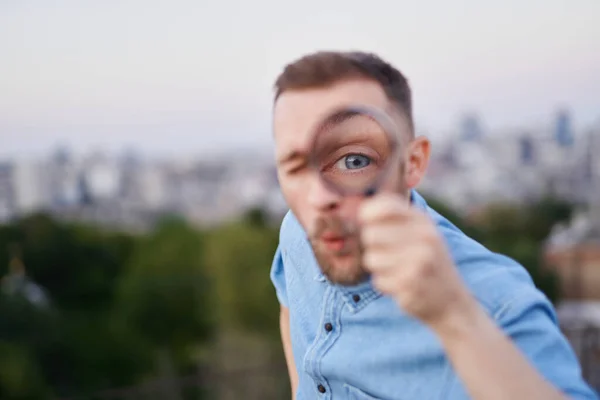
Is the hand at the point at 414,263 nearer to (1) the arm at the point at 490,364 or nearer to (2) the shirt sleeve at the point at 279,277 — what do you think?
(1) the arm at the point at 490,364

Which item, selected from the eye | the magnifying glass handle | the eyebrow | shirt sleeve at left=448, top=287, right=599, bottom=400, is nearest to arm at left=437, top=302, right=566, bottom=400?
shirt sleeve at left=448, top=287, right=599, bottom=400

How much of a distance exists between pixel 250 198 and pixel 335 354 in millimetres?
31682

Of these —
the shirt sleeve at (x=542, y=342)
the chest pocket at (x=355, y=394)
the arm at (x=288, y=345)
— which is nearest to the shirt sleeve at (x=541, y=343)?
the shirt sleeve at (x=542, y=342)

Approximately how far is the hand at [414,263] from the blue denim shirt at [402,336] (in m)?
0.22

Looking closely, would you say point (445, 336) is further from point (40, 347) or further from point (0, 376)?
point (40, 347)

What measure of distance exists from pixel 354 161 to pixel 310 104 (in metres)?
0.15

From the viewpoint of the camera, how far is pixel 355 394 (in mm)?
1358

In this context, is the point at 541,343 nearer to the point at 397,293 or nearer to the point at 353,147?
the point at 397,293

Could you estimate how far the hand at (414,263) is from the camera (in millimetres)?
916

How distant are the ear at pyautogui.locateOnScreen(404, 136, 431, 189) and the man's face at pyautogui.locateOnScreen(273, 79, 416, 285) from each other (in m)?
0.02

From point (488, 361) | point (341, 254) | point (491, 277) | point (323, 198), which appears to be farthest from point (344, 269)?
point (488, 361)

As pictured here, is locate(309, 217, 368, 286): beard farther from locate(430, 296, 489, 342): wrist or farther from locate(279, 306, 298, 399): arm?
locate(279, 306, 298, 399): arm

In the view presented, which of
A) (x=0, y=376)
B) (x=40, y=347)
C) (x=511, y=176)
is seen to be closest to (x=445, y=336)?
(x=0, y=376)

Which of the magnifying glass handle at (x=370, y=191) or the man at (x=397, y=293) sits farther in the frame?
the magnifying glass handle at (x=370, y=191)
